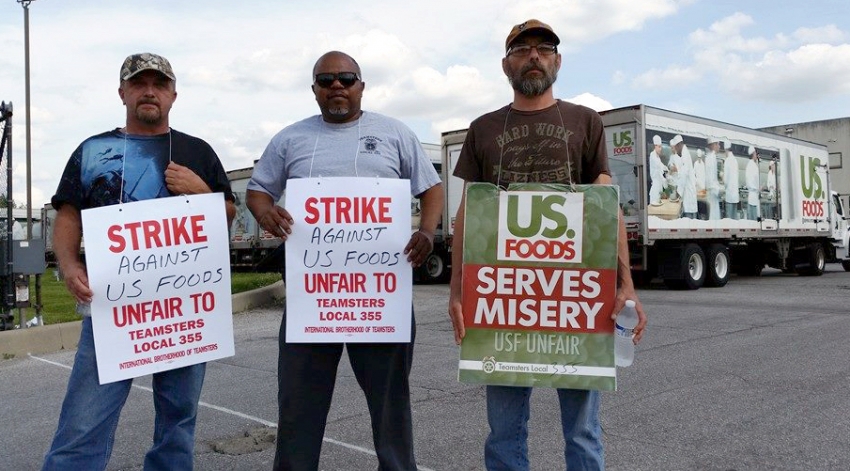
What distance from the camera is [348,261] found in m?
3.30

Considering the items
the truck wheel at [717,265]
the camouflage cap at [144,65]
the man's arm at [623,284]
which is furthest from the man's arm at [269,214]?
the truck wheel at [717,265]

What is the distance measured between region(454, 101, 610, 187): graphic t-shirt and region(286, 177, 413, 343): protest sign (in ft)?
1.39

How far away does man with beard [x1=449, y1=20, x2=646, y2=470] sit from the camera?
2.97 m

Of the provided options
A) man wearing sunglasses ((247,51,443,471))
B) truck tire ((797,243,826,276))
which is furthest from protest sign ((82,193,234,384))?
truck tire ((797,243,826,276))

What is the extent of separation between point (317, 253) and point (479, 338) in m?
0.78

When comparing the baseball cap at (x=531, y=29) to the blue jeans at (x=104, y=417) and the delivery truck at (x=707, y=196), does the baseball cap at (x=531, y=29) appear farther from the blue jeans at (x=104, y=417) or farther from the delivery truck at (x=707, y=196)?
Answer: the delivery truck at (x=707, y=196)

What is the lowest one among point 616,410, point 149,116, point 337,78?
point 616,410

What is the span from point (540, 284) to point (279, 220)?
108 centimetres

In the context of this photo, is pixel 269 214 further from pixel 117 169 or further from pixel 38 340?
pixel 38 340

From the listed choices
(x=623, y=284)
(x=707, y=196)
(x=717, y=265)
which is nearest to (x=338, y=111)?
(x=623, y=284)

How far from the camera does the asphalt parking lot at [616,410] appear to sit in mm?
4457

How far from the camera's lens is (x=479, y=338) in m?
2.99

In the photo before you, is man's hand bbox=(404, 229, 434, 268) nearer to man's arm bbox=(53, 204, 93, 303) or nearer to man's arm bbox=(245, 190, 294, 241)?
man's arm bbox=(245, 190, 294, 241)

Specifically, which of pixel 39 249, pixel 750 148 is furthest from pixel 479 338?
pixel 750 148
